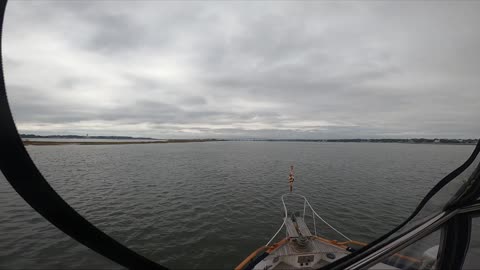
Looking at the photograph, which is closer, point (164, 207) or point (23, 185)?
point (23, 185)

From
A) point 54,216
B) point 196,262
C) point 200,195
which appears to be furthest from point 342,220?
point 54,216

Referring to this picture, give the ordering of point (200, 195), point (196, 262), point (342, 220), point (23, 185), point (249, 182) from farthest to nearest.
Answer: point (249, 182) < point (200, 195) < point (342, 220) < point (196, 262) < point (23, 185)

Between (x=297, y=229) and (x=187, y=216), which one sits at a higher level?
(x=297, y=229)

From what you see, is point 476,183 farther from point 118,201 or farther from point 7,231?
point 118,201

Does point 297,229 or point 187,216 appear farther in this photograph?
point 187,216

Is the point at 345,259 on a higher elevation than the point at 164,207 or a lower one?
higher

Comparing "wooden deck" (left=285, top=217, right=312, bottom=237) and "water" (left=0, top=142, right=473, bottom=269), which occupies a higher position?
"wooden deck" (left=285, top=217, right=312, bottom=237)

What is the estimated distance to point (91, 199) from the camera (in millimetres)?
18453

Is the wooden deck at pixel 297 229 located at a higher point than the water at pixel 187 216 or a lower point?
higher

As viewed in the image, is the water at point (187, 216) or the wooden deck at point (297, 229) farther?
the water at point (187, 216)

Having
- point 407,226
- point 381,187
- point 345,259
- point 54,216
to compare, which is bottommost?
point 381,187

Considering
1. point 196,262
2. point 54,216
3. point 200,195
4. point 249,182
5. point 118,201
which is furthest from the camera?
point 249,182

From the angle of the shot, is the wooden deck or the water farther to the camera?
the water

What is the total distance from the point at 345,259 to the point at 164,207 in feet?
55.7
